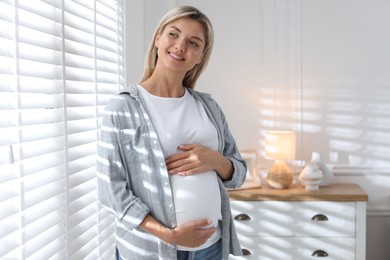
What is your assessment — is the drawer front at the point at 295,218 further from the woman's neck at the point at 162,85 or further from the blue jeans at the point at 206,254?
the woman's neck at the point at 162,85

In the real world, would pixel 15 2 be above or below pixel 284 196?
above

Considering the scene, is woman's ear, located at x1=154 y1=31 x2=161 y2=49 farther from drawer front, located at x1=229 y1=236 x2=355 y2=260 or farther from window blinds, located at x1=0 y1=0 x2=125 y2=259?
drawer front, located at x1=229 y1=236 x2=355 y2=260

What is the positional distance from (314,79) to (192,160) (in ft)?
6.67

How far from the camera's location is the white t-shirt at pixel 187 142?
157cm

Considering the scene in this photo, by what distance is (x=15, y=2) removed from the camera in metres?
1.44

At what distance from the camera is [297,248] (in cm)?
295

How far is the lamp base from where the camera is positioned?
3.09 meters

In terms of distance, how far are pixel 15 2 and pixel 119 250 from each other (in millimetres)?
812

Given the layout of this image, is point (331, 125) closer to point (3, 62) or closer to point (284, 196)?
point (284, 196)

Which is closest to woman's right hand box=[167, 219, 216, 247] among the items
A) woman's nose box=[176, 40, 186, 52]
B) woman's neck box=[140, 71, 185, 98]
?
woman's neck box=[140, 71, 185, 98]

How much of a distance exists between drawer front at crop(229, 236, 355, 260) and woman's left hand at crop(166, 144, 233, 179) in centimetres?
147

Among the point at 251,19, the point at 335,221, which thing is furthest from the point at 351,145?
the point at 251,19

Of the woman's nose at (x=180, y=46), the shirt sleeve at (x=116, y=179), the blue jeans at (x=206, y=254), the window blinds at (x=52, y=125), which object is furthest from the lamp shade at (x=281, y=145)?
the shirt sleeve at (x=116, y=179)

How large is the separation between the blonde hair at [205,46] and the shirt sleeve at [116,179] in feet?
0.88
